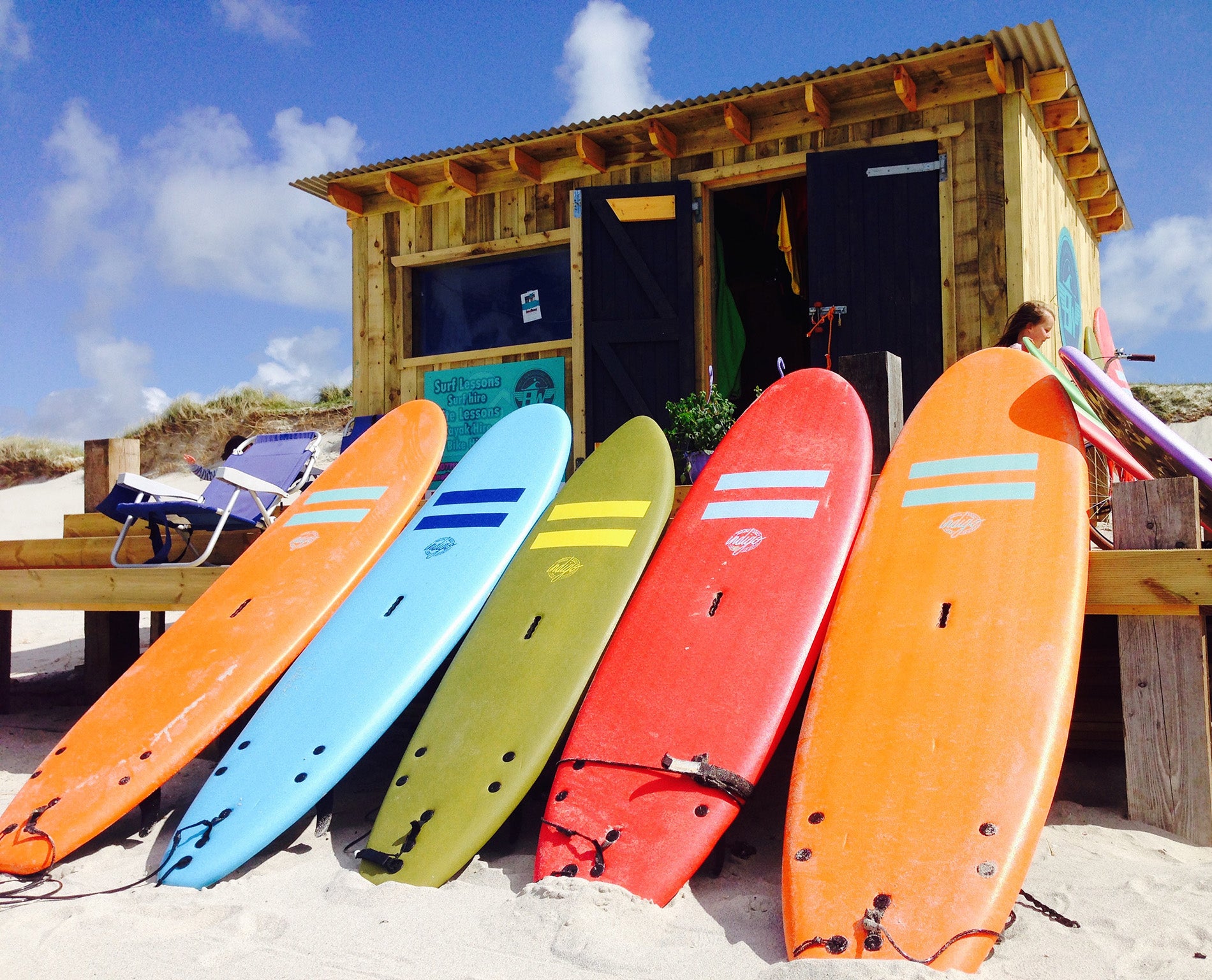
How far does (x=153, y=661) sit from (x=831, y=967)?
2469 mm

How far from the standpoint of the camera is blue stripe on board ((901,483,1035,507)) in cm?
288

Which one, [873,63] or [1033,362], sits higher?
[873,63]

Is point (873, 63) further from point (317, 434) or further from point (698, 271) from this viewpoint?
point (317, 434)

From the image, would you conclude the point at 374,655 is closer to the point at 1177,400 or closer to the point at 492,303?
the point at 492,303

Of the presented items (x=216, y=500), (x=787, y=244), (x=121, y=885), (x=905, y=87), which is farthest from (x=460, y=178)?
(x=121, y=885)

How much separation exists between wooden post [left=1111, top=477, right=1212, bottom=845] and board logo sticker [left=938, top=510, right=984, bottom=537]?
45 centimetres

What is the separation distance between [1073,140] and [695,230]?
8.48 feet

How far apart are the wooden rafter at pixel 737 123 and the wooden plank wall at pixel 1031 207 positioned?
1.45m

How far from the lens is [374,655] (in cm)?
306

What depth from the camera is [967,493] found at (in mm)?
2936

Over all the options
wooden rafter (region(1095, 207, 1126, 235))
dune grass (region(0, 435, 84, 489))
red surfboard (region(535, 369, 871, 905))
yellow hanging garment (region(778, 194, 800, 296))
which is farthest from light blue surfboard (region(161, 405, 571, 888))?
dune grass (region(0, 435, 84, 489))

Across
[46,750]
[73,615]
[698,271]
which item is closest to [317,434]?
[46,750]

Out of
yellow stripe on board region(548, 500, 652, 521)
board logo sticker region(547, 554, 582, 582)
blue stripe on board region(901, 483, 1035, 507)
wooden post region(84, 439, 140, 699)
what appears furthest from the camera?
wooden post region(84, 439, 140, 699)

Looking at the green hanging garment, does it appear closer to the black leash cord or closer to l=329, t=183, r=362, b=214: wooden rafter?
l=329, t=183, r=362, b=214: wooden rafter
